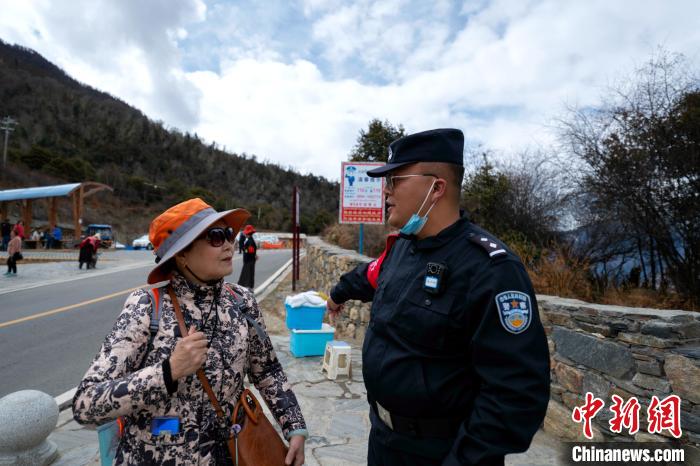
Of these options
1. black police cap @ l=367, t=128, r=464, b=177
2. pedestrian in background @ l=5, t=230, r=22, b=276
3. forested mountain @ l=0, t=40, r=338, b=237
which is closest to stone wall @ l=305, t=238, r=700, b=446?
black police cap @ l=367, t=128, r=464, b=177

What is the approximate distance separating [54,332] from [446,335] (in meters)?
8.12

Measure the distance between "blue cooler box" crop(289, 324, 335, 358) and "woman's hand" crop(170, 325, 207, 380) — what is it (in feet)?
14.9

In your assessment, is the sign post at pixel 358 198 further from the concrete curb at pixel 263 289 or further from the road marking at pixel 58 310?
the road marking at pixel 58 310

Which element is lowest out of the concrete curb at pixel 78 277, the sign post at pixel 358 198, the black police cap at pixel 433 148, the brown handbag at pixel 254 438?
the concrete curb at pixel 78 277

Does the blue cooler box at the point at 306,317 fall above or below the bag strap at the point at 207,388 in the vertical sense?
below

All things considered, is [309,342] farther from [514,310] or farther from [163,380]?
[514,310]

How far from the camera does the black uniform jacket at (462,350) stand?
4.65 ft

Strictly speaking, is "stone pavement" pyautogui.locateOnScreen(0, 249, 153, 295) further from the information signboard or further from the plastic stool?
the plastic stool

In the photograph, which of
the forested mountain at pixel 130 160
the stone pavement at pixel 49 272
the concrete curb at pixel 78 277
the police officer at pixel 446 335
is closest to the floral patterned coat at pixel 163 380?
the police officer at pixel 446 335

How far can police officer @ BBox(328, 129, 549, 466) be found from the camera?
1.43 metres

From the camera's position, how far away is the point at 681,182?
5746 mm

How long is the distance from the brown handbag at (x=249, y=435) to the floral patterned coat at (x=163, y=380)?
0.10ft

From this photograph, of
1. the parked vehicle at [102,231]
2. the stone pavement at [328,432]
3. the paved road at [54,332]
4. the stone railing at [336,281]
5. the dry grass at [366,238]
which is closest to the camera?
the stone pavement at [328,432]

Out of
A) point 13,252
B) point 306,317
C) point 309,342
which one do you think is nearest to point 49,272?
point 13,252
